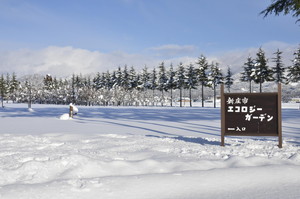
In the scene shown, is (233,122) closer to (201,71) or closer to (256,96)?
(256,96)

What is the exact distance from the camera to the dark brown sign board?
7.03 metres

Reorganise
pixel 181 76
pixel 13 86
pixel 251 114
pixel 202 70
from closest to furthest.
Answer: pixel 251 114 → pixel 202 70 → pixel 181 76 → pixel 13 86

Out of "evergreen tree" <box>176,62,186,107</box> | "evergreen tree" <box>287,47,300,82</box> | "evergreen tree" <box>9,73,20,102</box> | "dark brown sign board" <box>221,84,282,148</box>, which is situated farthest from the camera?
"evergreen tree" <box>9,73,20,102</box>

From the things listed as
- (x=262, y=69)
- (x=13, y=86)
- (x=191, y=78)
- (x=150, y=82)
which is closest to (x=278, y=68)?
(x=262, y=69)

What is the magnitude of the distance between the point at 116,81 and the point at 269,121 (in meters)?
69.8

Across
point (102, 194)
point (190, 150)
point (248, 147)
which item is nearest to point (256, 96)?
point (248, 147)

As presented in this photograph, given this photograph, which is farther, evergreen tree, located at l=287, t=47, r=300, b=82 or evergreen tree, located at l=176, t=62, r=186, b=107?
evergreen tree, located at l=176, t=62, r=186, b=107

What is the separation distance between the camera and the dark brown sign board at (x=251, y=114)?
703cm

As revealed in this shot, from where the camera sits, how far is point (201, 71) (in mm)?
53812

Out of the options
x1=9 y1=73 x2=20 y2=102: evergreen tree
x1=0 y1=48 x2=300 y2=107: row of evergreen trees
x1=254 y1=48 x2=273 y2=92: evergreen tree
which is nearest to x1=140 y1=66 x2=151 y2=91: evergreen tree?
x1=0 y1=48 x2=300 y2=107: row of evergreen trees

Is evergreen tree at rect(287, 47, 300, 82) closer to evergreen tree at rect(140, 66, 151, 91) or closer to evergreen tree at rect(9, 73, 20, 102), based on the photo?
evergreen tree at rect(140, 66, 151, 91)

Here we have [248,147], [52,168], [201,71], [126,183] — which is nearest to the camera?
[126,183]

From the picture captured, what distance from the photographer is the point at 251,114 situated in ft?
23.6

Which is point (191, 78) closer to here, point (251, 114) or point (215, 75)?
point (215, 75)
